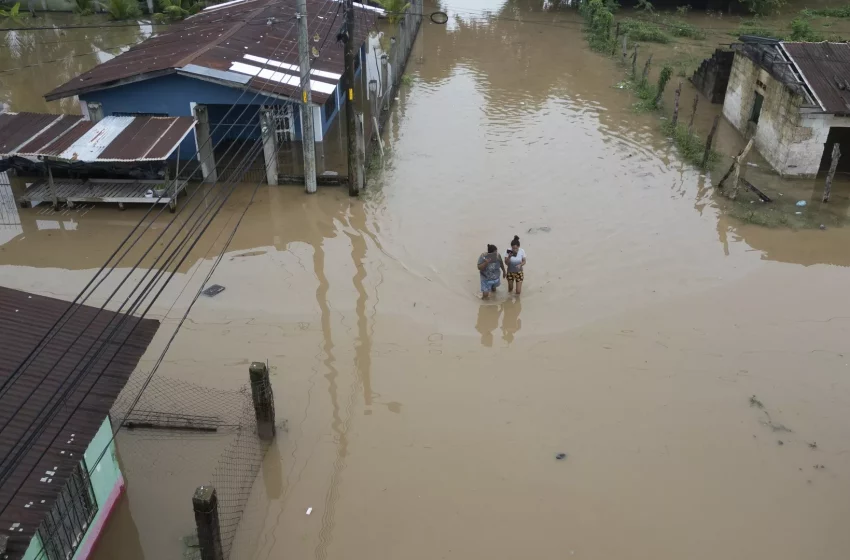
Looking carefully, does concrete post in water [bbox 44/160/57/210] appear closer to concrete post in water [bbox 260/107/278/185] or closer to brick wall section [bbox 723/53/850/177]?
concrete post in water [bbox 260/107/278/185]

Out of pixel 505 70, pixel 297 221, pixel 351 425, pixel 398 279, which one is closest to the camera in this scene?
pixel 351 425

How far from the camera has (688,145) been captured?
19.8m

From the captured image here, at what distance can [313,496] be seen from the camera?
8977mm

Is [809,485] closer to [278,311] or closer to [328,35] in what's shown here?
[278,311]

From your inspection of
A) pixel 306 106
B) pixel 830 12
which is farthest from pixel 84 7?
pixel 830 12

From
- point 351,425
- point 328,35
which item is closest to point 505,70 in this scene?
point 328,35

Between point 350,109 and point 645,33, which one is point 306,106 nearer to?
point 350,109

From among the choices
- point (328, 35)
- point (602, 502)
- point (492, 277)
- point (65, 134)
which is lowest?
point (602, 502)

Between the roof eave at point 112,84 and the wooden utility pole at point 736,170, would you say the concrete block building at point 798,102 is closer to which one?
the wooden utility pole at point 736,170

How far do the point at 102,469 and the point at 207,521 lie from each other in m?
1.96

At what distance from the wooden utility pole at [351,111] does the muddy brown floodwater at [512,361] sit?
526 mm

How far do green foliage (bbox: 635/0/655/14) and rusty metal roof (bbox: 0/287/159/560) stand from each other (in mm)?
36108

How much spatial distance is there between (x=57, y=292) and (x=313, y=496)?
7.33m

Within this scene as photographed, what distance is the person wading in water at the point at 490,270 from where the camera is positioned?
40.9ft
